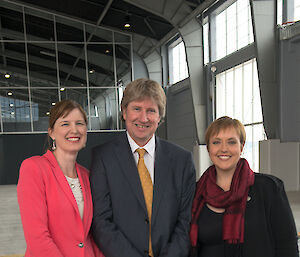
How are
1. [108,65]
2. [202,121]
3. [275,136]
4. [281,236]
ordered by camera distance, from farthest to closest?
[108,65] → [202,121] → [275,136] → [281,236]

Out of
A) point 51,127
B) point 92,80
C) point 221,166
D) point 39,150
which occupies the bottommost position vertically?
point 39,150

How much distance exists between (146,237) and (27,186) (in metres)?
0.77

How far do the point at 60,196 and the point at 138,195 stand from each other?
474 mm

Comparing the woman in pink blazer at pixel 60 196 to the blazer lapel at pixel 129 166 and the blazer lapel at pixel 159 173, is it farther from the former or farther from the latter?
the blazer lapel at pixel 159 173

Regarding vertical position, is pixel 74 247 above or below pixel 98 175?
below

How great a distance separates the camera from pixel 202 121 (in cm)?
1111

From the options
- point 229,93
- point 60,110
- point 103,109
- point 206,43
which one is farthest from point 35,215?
point 103,109

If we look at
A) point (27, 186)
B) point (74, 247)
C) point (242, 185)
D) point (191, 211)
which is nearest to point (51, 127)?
point (27, 186)

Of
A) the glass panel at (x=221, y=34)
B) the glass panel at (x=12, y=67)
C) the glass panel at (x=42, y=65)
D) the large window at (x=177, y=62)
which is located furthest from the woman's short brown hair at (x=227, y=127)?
the glass panel at (x=12, y=67)

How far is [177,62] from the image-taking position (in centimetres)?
1366

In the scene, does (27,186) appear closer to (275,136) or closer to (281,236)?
(281,236)

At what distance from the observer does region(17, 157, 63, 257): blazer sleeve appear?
1.58m

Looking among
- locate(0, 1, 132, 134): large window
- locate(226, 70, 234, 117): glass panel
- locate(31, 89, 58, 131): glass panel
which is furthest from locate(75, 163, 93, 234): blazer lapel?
locate(31, 89, 58, 131): glass panel

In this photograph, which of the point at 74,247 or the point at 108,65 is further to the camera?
the point at 108,65
